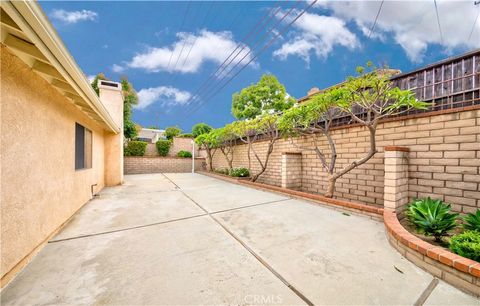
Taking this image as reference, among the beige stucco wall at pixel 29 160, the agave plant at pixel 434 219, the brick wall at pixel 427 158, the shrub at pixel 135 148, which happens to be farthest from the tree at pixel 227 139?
the agave plant at pixel 434 219

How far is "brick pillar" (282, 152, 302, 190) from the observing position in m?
5.37

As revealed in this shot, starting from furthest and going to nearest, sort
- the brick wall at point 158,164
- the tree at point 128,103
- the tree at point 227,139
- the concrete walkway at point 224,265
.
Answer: the tree at point 128,103
the brick wall at point 158,164
the tree at point 227,139
the concrete walkway at point 224,265

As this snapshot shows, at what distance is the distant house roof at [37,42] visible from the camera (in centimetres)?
122

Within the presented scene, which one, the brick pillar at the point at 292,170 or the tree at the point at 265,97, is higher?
the tree at the point at 265,97

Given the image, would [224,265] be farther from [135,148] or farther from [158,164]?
[135,148]

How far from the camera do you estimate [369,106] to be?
10.5 feet

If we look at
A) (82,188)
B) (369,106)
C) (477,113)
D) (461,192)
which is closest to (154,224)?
(82,188)

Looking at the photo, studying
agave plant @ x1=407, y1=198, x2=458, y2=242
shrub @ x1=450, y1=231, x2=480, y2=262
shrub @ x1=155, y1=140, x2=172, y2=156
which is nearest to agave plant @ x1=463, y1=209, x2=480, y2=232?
agave plant @ x1=407, y1=198, x2=458, y2=242

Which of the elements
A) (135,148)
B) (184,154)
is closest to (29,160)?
(135,148)

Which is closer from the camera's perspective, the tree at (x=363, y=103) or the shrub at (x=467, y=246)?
the shrub at (x=467, y=246)

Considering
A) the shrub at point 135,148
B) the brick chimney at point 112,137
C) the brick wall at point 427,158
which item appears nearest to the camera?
the brick wall at point 427,158

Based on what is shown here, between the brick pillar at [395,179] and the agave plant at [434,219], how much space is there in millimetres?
517

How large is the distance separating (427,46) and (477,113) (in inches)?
231

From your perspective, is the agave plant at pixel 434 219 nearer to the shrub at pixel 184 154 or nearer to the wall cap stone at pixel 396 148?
the wall cap stone at pixel 396 148
